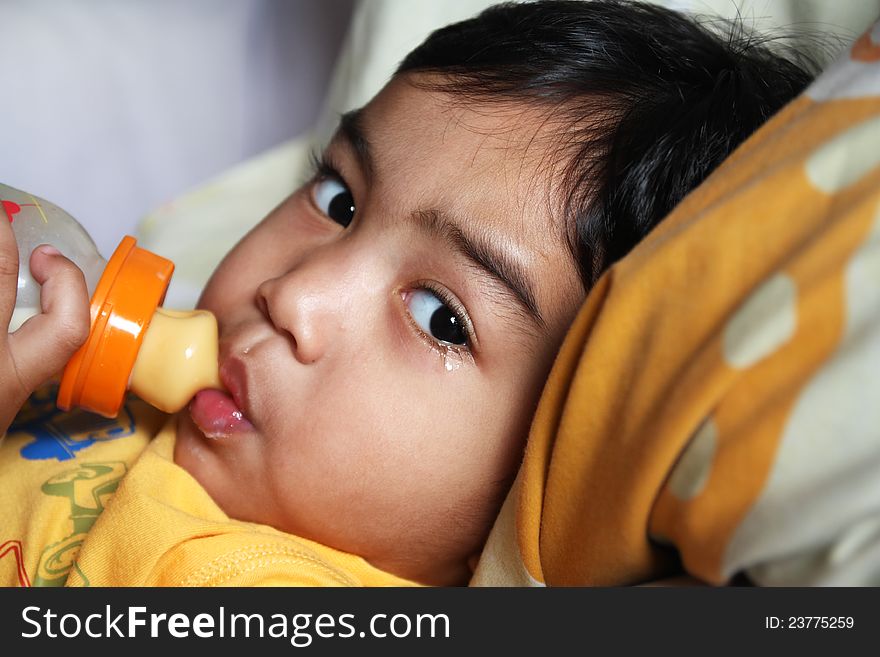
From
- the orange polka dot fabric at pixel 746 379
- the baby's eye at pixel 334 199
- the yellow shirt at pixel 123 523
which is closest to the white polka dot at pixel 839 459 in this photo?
the orange polka dot fabric at pixel 746 379

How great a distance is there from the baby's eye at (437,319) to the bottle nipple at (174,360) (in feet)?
0.69

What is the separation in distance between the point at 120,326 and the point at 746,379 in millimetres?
584

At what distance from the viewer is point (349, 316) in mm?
894

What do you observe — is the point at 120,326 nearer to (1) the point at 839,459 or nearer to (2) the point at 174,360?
A: (2) the point at 174,360

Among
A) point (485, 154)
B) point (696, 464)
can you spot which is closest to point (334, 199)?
point (485, 154)

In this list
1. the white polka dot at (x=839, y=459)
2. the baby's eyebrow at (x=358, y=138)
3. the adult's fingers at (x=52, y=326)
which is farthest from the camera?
the baby's eyebrow at (x=358, y=138)

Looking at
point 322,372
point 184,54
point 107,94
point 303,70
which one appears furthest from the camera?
point 303,70

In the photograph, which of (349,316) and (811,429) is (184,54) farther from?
(811,429)

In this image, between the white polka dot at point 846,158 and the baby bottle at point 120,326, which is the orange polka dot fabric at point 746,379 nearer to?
the white polka dot at point 846,158

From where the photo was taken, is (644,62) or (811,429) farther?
(644,62)

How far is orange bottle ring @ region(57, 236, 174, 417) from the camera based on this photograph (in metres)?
0.86

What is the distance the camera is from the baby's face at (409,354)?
34.5 inches

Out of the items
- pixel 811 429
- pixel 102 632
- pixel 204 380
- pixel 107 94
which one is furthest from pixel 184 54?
pixel 811 429

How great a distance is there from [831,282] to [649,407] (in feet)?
0.47
